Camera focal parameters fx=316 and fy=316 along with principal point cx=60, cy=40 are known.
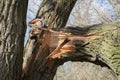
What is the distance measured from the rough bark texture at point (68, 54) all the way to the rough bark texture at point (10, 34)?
0.33 m

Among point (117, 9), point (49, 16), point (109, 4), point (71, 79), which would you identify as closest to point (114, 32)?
point (49, 16)

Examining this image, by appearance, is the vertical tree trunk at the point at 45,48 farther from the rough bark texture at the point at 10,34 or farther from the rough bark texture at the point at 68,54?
the rough bark texture at the point at 10,34

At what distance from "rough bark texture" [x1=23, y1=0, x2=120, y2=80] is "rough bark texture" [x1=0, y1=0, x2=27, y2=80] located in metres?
0.33

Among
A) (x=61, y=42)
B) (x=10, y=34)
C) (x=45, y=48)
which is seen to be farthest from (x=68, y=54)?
(x=10, y=34)

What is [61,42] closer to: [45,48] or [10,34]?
[45,48]

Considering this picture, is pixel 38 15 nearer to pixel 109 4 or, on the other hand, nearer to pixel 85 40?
pixel 85 40

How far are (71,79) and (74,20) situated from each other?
6.63ft

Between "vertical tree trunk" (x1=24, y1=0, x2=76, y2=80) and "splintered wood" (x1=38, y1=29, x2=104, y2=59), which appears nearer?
"splintered wood" (x1=38, y1=29, x2=104, y2=59)

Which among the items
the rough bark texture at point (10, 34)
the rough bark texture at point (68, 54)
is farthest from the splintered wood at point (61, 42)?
the rough bark texture at point (10, 34)

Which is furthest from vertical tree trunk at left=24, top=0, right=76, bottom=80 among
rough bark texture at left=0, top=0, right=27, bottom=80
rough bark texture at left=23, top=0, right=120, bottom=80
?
rough bark texture at left=0, top=0, right=27, bottom=80

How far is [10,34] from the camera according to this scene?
9.21 ft

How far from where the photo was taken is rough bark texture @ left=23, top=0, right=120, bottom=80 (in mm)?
2766

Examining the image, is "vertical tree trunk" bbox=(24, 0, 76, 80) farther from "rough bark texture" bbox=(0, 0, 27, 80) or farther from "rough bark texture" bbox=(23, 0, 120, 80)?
"rough bark texture" bbox=(0, 0, 27, 80)

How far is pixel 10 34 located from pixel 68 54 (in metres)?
0.61
